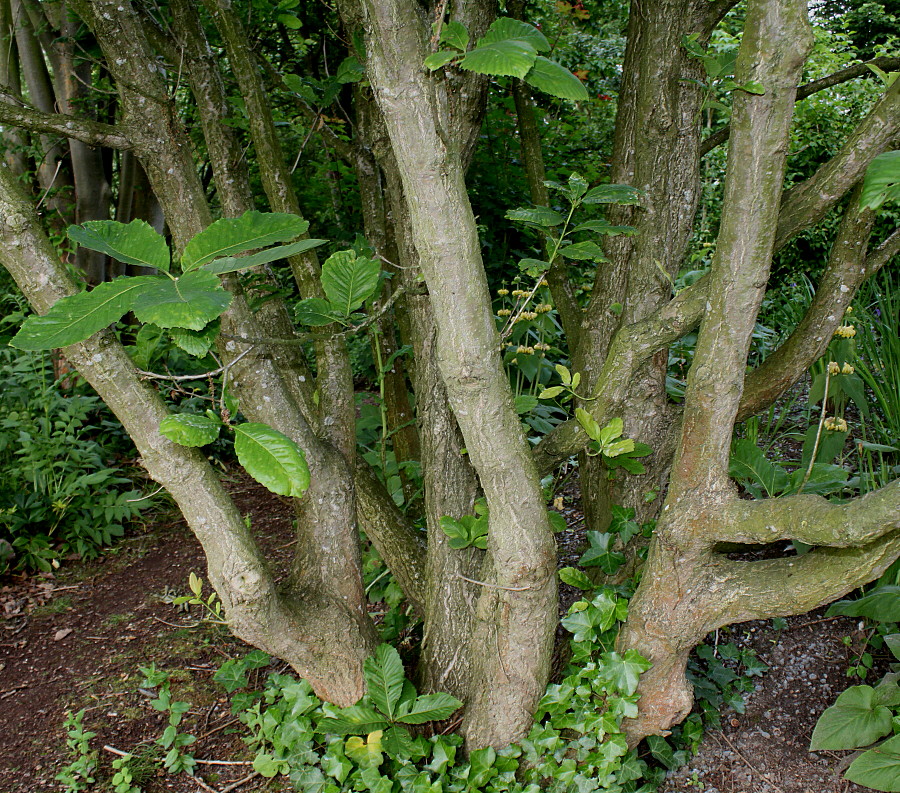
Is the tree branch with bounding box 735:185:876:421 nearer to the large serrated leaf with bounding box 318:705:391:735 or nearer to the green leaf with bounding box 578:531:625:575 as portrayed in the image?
the green leaf with bounding box 578:531:625:575

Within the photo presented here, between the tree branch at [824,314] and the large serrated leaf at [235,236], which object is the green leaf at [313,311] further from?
the tree branch at [824,314]

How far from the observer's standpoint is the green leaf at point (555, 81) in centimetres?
117

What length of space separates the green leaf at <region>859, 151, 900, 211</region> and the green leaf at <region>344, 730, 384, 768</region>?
1.63 metres

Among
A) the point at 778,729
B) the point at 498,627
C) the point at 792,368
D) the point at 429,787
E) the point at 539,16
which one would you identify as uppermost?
the point at 539,16

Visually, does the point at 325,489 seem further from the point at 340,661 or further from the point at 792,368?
the point at 792,368

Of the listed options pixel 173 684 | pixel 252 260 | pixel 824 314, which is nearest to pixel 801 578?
pixel 824 314

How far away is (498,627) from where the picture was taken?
→ 72.4 inches

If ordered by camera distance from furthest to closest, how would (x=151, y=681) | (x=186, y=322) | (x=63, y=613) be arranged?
(x=63, y=613) → (x=151, y=681) → (x=186, y=322)

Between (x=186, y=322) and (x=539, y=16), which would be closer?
(x=186, y=322)

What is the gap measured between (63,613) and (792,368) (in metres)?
3.04

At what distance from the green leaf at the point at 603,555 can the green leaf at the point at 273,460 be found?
1.07m

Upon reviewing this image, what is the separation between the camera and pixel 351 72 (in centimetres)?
204

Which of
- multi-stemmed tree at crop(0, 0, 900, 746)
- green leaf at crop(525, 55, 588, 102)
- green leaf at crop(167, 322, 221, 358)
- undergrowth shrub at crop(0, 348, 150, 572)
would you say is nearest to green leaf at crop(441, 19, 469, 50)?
multi-stemmed tree at crop(0, 0, 900, 746)

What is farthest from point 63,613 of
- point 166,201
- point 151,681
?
point 166,201
